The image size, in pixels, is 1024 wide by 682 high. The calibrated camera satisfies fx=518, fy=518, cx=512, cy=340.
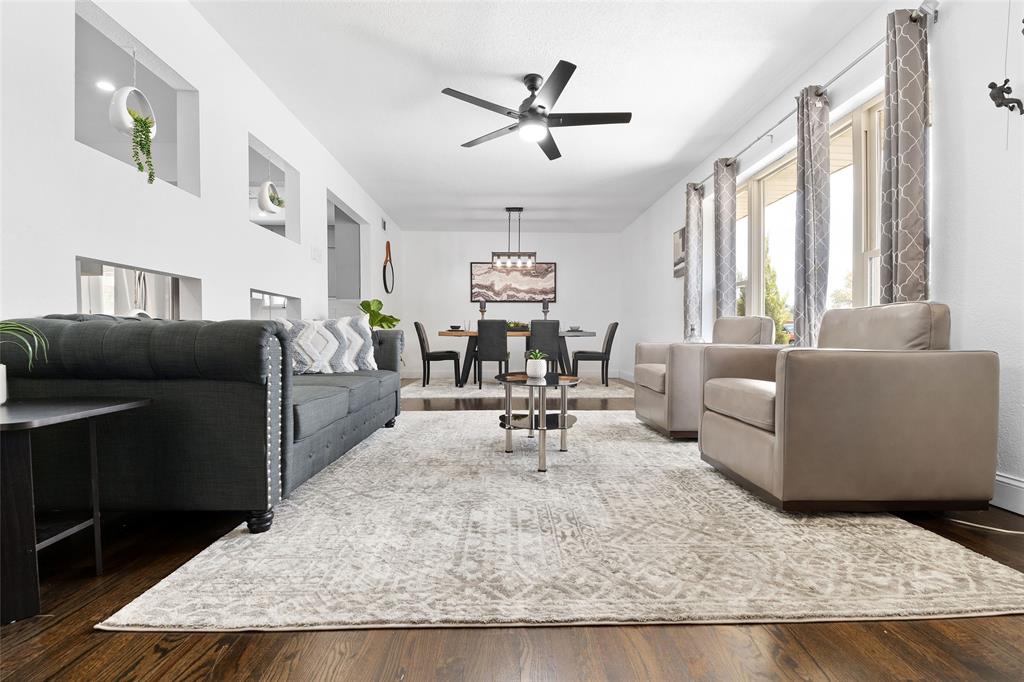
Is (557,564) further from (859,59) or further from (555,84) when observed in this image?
(859,59)

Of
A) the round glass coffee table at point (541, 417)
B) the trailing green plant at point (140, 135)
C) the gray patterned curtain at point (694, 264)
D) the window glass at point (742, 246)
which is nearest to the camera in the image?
the trailing green plant at point (140, 135)

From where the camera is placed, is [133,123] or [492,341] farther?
[492,341]

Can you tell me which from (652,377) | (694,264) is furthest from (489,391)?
(652,377)

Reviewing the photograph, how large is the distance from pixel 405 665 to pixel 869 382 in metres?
1.88

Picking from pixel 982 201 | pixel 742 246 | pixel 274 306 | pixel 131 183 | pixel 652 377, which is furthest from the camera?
pixel 274 306

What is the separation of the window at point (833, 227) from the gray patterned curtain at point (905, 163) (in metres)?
0.31

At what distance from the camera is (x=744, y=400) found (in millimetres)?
2324

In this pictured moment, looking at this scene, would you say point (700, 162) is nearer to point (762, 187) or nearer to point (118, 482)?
point (762, 187)

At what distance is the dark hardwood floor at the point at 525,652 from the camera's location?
1.08 metres

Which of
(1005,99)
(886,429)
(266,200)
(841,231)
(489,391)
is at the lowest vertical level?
(489,391)

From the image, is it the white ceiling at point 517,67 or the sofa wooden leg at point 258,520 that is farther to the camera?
the white ceiling at point 517,67

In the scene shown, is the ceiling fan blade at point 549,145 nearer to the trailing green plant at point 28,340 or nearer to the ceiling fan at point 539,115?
the ceiling fan at point 539,115

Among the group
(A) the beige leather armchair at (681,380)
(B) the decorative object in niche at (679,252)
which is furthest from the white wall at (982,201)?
(B) the decorative object in niche at (679,252)

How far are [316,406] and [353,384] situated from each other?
0.65 meters
